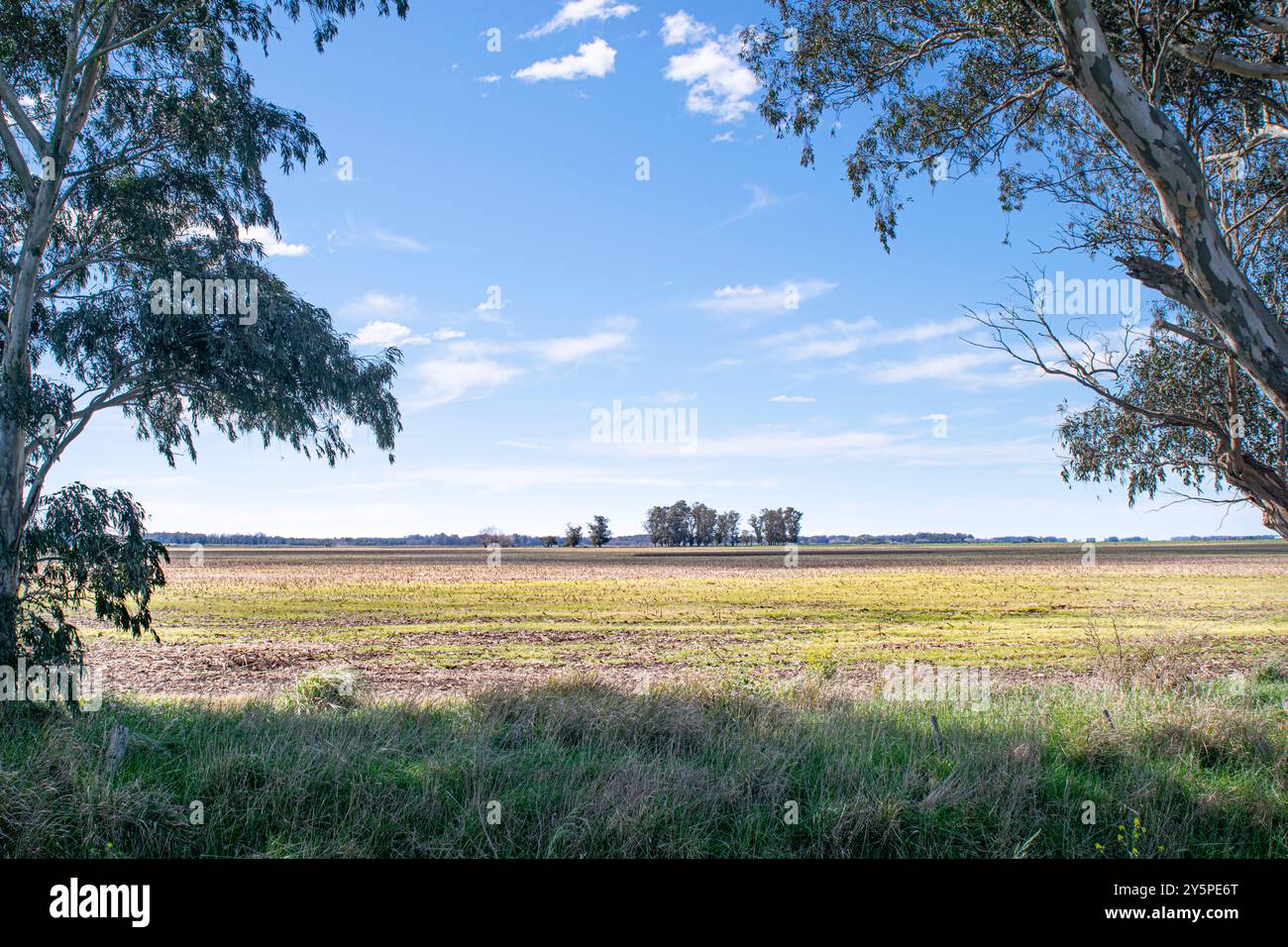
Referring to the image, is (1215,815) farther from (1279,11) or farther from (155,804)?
(1279,11)

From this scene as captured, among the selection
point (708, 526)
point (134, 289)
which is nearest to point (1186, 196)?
point (134, 289)

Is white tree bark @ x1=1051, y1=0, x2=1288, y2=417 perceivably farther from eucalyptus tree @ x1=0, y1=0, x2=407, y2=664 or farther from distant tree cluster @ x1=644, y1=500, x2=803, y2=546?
distant tree cluster @ x1=644, y1=500, x2=803, y2=546

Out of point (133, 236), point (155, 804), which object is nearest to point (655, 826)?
point (155, 804)

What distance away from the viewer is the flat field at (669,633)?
14.3 m

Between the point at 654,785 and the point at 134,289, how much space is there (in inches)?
356

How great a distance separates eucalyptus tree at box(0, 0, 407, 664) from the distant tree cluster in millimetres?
135406

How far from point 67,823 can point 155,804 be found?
574 mm

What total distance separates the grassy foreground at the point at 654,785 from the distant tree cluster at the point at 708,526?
138m

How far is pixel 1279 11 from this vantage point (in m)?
9.41

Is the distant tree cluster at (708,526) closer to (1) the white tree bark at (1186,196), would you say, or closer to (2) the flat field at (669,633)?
(2) the flat field at (669,633)

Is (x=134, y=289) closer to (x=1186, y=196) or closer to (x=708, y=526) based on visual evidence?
(x=1186, y=196)

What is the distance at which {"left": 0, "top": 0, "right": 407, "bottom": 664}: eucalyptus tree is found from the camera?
9.01 m

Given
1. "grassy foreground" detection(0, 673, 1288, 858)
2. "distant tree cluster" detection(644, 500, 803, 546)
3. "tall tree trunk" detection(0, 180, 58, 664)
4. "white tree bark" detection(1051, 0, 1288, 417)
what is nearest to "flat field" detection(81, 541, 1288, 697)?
"grassy foreground" detection(0, 673, 1288, 858)

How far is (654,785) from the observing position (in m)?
5.99
